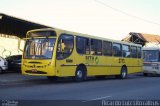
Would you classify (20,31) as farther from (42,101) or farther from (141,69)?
(42,101)

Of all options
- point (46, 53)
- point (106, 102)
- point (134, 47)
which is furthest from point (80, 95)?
point (134, 47)

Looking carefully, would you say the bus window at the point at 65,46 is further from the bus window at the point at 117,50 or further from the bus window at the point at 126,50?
the bus window at the point at 126,50

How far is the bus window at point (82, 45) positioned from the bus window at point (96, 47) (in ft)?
2.09

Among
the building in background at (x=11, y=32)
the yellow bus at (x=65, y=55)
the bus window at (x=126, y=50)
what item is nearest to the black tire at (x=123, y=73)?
the bus window at (x=126, y=50)

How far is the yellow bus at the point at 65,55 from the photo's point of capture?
20.7 m

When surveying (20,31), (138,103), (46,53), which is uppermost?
(20,31)

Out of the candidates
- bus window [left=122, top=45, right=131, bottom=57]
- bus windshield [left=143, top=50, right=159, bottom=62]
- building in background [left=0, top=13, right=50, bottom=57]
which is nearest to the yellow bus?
bus window [left=122, top=45, right=131, bottom=57]

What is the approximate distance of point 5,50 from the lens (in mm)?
33812

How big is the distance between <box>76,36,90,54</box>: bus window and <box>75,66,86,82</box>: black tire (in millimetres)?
980

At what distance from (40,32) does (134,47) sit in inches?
469

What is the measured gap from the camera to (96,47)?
24875mm

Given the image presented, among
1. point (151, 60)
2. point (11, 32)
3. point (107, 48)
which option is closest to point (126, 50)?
point (107, 48)

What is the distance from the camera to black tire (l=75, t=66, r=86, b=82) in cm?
2262

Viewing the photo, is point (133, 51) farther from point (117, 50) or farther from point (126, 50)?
point (117, 50)
